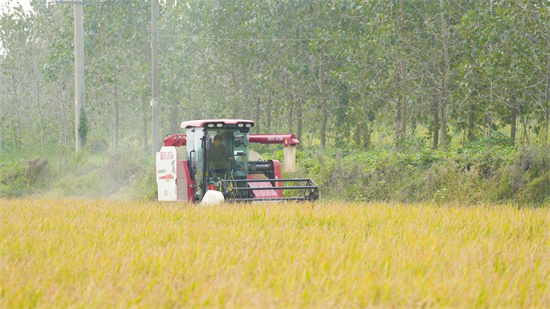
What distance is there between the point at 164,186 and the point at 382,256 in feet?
29.3

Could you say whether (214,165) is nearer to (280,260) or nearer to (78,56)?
(280,260)

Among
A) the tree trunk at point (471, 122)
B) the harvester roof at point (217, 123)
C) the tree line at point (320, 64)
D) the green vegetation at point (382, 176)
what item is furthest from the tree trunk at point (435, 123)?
the harvester roof at point (217, 123)

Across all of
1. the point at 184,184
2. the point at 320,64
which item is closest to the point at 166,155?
the point at 184,184

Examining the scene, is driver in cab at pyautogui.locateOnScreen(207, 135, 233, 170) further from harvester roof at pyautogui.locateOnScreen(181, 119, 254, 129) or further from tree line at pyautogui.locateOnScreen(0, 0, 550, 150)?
tree line at pyautogui.locateOnScreen(0, 0, 550, 150)

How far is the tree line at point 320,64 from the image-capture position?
749 inches

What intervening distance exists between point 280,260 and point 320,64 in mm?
20779

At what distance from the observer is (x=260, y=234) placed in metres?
8.22

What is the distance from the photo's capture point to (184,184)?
14.4m

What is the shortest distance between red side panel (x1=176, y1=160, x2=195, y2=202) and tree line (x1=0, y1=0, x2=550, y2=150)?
7.47 meters

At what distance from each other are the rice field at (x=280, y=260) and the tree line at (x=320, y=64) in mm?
7369

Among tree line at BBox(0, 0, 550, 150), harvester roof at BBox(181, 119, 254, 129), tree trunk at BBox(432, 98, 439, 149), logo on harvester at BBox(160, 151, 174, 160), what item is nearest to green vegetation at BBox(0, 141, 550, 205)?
tree line at BBox(0, 0, 550, 150)

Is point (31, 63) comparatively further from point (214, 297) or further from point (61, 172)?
point (214, 297)

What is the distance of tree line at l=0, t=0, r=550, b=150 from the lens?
1903cm

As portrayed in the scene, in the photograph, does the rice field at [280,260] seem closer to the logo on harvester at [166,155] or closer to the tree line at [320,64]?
the logo on harvester at [166,155]
